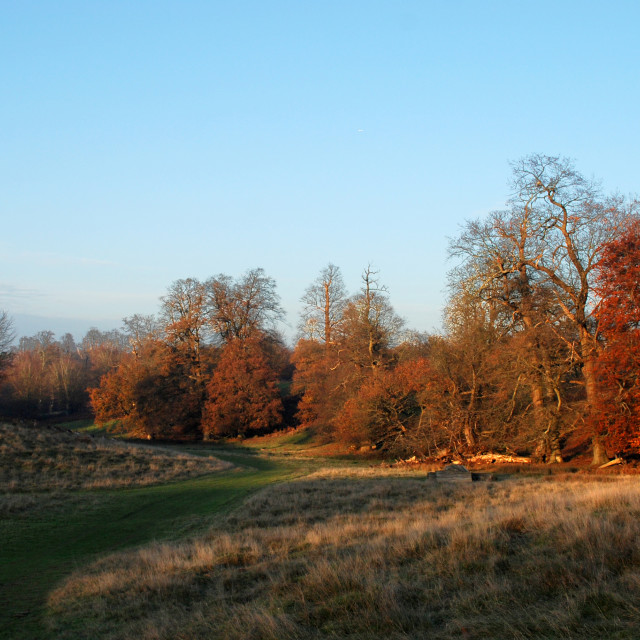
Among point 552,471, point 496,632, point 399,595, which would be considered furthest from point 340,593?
point 552,471

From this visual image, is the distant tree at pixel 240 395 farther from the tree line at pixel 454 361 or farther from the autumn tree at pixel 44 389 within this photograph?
the autumn tree at pixel 44 389

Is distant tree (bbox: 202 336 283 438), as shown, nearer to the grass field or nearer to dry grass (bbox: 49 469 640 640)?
the grass field

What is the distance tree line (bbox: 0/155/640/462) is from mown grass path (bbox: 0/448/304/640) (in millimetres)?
11770

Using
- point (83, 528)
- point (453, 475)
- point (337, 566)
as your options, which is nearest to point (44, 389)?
point (83, 528)

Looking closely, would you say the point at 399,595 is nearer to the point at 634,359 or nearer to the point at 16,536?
the point at 16,536

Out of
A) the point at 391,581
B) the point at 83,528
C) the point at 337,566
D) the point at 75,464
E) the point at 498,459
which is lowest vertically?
the point at 83,528

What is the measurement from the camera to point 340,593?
639 centimetres

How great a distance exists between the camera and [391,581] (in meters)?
6.41

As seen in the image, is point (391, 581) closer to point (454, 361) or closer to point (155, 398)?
point (454, 361)

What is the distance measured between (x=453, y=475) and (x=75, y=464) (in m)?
17.8

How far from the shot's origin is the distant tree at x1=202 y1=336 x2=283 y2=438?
49625 mm

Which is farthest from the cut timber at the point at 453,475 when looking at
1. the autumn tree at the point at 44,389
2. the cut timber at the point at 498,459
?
the autumn tree at the point at 44,389

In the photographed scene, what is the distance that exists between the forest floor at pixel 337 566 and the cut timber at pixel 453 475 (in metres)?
1.17

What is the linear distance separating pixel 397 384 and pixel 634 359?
16809 mm
